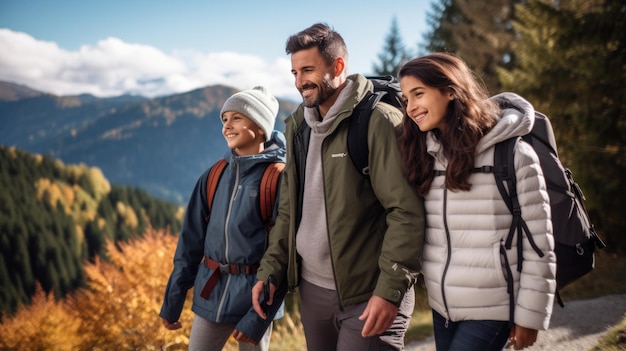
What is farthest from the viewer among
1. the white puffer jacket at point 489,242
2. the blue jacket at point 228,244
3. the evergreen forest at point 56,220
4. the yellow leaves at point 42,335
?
the evergreen forest at point 56,220

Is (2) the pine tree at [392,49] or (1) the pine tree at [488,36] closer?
(1) the pine tree at [488,36]

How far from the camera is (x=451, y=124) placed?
79.9 inches

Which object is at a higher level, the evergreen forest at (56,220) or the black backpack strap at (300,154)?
the black backpack strap at (300,154)

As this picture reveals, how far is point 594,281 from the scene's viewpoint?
26.9ft

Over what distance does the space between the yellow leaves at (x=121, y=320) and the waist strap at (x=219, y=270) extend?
16.7 ft

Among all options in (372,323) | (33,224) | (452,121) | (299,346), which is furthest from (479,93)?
(33,224)

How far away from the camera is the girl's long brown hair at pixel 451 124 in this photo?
6.36 ft

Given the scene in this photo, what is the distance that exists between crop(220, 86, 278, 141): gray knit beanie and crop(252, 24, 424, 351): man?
1.59 ft

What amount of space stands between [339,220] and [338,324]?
492mm

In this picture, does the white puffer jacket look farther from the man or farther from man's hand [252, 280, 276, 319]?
man's hand [252, 280, 276, 319]

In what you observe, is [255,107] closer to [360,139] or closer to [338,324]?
[360,139]

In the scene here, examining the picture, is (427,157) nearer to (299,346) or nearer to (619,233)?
(299,346)

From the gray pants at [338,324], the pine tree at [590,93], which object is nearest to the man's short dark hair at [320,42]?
the gray pants at [338,324]

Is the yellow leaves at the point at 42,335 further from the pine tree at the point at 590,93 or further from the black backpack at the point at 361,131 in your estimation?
the black backpack at the point at 361,131
